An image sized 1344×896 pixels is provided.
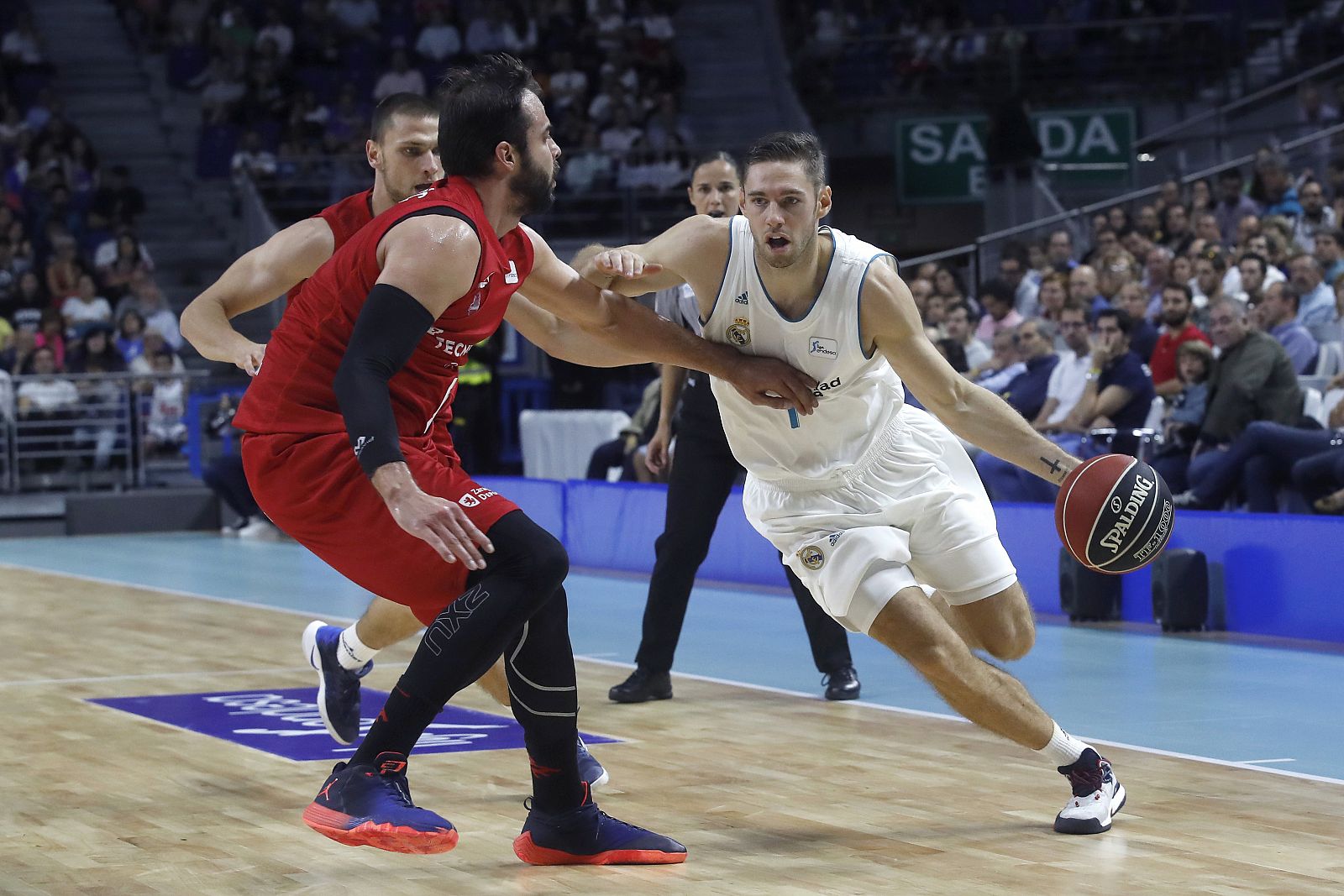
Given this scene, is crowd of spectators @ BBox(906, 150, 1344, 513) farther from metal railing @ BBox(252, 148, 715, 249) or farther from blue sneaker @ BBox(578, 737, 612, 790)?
blue sneaker @ BBox(578, 737, 612, 790)

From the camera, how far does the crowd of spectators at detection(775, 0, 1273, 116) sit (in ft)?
63.3

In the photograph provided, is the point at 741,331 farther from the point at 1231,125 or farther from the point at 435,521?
the point at 1231,125

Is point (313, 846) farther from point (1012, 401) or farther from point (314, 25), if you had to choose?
point (314, 25)

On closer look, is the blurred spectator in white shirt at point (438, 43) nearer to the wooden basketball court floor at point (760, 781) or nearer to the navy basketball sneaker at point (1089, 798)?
the wooden basketball court floor at point (760, 781)

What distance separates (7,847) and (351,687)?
→ 3.95 ft

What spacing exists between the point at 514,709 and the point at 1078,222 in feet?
43.0

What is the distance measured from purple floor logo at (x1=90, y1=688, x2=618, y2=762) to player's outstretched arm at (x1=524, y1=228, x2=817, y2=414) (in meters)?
1.50

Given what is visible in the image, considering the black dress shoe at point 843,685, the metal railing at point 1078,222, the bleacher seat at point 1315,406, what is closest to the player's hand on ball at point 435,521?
the black dress shoe at point 843,685

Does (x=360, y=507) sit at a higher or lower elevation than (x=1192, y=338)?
lower

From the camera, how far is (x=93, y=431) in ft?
53.0

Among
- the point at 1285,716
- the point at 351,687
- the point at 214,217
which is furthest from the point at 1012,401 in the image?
the point at 214,217

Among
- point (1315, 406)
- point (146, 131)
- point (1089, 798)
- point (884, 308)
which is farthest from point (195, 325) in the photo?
point (146, 131)

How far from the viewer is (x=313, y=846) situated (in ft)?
14.3

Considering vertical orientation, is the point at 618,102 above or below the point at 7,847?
above
